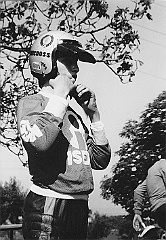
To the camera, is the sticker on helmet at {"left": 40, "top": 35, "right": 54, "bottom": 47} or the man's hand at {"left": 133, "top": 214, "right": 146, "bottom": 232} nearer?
the sticker on helmet at {"left": 40, "top": 35, "right": 54, "bottom": 47}

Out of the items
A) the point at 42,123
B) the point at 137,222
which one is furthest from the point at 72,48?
the point at 137,222

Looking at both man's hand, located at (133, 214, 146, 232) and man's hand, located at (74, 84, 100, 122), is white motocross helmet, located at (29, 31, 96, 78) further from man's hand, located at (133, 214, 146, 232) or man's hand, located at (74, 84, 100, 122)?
man's hand, located at (133, 214, 146, 232)

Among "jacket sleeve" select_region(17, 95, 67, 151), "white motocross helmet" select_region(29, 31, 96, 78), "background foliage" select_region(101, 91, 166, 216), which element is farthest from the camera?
"background foliage" select_region(101, 91, 166, 216)

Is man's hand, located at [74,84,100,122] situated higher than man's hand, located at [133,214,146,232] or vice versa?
man's hand, located at [74,84,100,122]

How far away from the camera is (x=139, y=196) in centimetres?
219

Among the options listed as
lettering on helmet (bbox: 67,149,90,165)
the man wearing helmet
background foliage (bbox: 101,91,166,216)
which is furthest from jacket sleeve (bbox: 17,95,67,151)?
background foliage (bbox: 101,91,166,216)

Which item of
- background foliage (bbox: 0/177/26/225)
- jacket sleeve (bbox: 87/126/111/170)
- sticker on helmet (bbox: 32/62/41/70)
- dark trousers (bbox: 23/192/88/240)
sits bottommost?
dark trousers (bbox: 23/192/88/240)

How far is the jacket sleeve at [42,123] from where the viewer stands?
1.34 metres

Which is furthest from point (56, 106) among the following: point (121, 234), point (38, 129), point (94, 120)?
point (121, 234)

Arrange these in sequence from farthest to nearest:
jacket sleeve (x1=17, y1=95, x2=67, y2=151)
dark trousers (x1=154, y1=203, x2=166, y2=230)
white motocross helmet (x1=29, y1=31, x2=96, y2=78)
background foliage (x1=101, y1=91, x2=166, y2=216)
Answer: background foliage (x1=101, y1=91, x2=166, y2=216) < dark trousers (x1=154, y1=203, x2=166, y2=230) < white motocross helmet (x1=29, y1=31, x2=96, y2=78) < jacket sleeve (x1=17, y1=95, x2=67, y2=151)

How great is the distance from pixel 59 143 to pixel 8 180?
33.6 inches

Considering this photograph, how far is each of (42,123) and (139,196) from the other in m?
0.97

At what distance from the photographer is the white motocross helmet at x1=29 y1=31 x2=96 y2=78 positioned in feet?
5.04

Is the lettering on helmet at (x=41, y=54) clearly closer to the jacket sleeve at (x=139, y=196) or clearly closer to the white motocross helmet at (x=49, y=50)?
the white motocross helmet at (x=49, y=50)
